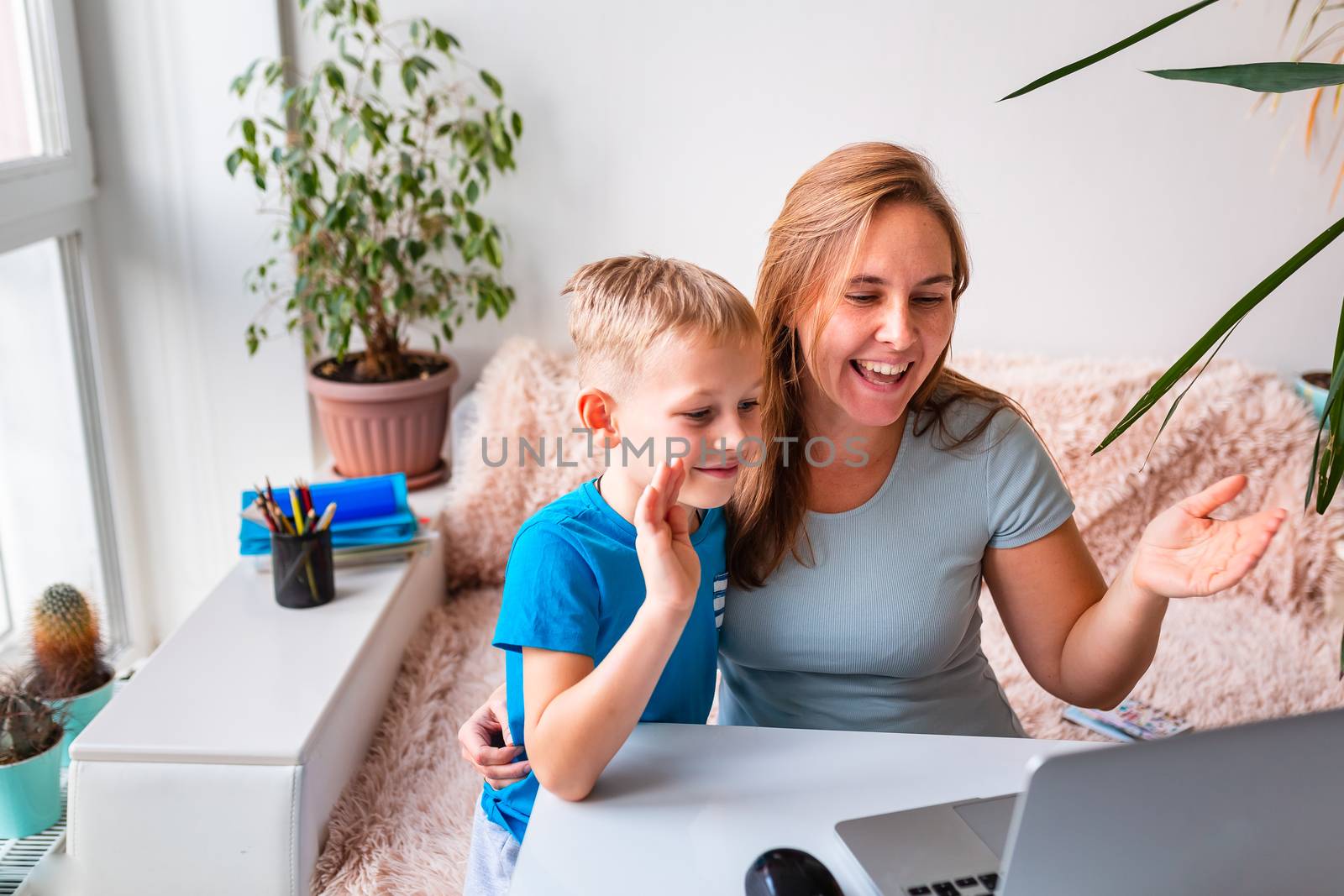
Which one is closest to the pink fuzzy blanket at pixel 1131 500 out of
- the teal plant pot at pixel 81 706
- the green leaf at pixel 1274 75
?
the teal plant pot at pixel 81 706

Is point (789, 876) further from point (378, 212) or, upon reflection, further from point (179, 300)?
point (179, 300)

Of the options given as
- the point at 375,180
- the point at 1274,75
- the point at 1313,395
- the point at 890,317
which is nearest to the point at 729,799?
the point at 890,317

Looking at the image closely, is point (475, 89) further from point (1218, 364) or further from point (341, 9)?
point (1218, 364)

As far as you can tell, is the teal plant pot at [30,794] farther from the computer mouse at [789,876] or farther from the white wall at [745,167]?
the computer mouse at [789,876]

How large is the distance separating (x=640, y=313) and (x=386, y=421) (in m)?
1.25

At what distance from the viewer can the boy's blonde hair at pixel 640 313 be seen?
95 centimetres

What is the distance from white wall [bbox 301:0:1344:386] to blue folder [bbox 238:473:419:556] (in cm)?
57

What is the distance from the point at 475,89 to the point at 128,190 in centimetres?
74

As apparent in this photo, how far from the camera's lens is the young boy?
0.83m

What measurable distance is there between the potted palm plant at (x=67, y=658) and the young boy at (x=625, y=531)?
3.37 ft

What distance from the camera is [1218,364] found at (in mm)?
2191

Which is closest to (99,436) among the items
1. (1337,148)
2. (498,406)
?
(498,406)

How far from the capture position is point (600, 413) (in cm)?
99
